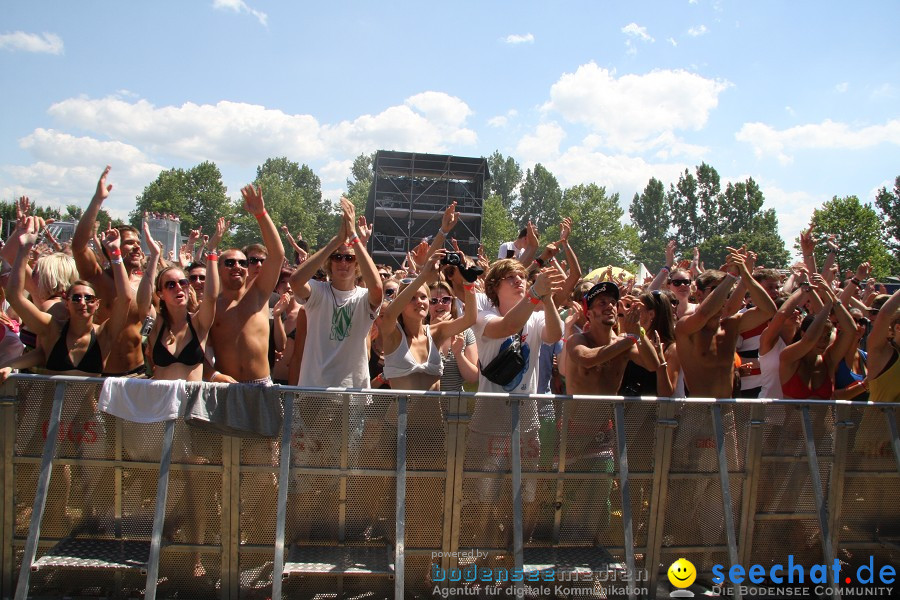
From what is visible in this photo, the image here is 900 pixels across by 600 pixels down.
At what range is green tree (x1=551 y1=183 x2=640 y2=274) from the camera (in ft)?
279

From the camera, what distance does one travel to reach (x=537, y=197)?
111000 mm

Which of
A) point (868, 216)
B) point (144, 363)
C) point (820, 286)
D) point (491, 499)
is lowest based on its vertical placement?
point (491, 499)

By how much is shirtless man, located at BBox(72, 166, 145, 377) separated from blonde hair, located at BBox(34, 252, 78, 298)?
0.67ft

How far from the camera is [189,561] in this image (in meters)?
3.84

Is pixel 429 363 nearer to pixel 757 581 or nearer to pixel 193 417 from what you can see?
pixel 193 417

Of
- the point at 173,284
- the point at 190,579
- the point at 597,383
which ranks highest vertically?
the point at 173,284

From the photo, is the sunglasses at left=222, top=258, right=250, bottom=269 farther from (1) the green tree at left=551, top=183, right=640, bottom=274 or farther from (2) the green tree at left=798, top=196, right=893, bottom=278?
(1) the green tree at left=551, top=183, right=640, bottom=274

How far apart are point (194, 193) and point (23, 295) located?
287ft

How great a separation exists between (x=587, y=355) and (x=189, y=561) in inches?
113

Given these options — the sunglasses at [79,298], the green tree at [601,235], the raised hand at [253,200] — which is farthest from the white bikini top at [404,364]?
the green tree at [601,235]

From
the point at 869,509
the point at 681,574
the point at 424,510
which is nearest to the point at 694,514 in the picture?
the point at 681,574

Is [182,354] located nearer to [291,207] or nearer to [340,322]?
[340,322]

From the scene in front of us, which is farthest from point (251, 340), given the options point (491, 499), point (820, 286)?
point (820, 286)

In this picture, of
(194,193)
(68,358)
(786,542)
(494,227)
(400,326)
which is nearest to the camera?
(786,542)
